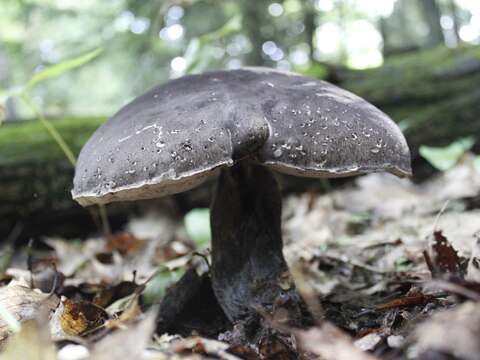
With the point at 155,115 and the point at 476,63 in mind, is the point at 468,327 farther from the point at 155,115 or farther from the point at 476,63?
the point at 476,63

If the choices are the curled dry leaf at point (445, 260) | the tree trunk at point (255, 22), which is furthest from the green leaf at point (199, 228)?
the tree trunk at point (255, 22)

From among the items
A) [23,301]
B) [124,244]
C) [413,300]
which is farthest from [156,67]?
[413,300]

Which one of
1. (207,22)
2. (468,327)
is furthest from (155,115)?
(207,22)

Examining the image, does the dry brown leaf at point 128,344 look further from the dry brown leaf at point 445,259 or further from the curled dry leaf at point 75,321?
the dry brown leaf at point 445,259

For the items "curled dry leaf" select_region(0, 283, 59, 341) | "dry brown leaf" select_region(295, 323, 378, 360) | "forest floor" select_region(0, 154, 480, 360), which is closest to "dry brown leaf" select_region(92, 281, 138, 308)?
"forest floor" select_region(0, 154, 480, 360)

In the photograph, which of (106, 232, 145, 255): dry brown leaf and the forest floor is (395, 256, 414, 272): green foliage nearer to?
the forest floor
